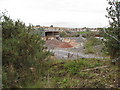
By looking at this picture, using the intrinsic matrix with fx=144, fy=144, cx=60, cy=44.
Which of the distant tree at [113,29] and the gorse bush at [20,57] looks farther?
the distant tree at [113,29]

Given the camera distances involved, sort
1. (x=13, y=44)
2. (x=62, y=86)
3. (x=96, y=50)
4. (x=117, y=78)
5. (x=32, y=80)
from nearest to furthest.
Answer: (x=13, y=44) < (x=32, y=80) < (x=62, y=86) < (x=117, y=78) < (x=96, y=50)

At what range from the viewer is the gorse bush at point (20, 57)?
3176 millimetres

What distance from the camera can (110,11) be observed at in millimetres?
5387

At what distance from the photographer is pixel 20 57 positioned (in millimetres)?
3328

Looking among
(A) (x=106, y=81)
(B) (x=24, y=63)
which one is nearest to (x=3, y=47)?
(B) (x=24, y=63)

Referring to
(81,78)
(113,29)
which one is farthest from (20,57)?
(113,29)

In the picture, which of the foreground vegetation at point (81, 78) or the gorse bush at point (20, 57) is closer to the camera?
the gorse bush at point (20, 57)

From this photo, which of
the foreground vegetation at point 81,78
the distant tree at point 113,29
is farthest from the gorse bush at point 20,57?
the distant tree at point 113,29

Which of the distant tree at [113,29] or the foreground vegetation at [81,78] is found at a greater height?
the distant tree at [113,29]

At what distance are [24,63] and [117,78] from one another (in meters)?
2.89

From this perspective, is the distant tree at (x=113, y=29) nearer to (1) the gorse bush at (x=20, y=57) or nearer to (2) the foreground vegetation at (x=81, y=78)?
(2) the foreground vegetation at (x=81, y=78)

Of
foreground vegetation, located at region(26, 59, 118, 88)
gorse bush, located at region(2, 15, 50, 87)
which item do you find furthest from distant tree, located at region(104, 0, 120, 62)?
gorse bush, located at region(2, 15, 50, 87)

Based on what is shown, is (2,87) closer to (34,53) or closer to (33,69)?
(33,69)

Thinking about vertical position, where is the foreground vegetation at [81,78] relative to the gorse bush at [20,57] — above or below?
below
